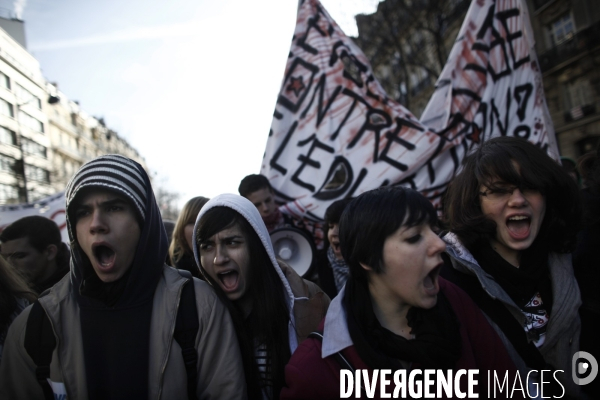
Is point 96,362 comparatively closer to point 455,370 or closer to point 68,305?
point 68,305

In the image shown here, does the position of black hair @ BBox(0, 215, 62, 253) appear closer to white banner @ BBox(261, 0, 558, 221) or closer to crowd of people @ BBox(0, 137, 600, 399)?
crowd of people @ BBox(0, 137, 600, 399)

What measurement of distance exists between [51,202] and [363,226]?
5746 millimetres

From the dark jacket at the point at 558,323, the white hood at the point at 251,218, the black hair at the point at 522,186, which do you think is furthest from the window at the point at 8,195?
the dark jacket at the point at 558,323

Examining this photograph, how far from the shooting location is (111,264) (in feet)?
4.70

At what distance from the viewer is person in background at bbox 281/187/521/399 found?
124 centimetres

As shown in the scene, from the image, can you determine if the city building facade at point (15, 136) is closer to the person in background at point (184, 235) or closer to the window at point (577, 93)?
the person in background at point (184, 235)

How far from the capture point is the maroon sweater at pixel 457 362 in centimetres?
123

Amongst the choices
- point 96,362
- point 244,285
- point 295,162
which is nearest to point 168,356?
point 96,362

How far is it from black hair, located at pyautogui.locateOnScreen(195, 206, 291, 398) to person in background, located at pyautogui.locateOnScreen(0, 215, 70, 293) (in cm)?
158

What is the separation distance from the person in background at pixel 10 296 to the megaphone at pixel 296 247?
1.78m

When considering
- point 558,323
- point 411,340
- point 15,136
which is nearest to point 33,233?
point 411,340

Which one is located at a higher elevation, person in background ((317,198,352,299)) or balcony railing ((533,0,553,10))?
balcony railing ((533,0,553,10))

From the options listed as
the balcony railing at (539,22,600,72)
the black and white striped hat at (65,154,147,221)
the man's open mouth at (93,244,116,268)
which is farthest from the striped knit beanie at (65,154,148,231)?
the balcony railing at (539,22,600,72)

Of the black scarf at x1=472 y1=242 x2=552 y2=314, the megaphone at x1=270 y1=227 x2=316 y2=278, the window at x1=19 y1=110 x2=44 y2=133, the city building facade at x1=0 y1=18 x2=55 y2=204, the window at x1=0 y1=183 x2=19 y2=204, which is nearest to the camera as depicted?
the black scarf at x1=472 y1=242 x2=552 y2=314
